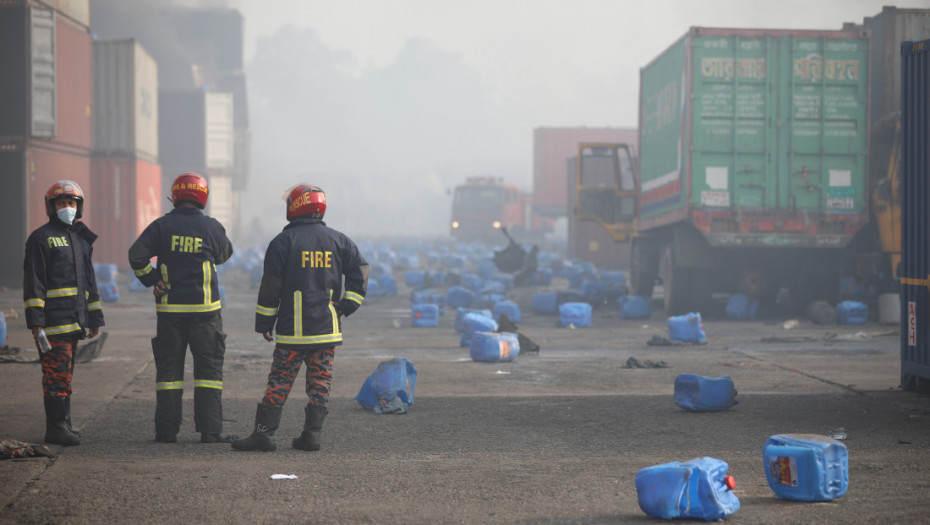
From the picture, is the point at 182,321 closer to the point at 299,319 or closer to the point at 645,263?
the point at 299,319

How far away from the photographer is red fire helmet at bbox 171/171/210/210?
21.6 ft

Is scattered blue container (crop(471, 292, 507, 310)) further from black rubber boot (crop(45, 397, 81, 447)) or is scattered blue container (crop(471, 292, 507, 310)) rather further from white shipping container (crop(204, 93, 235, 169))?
white shipping container (crop(204, 93, 235, 169))

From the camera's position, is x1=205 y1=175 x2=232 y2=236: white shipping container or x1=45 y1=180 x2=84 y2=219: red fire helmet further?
x1=205 y1=175 x2=232 y2=236: white shipping container

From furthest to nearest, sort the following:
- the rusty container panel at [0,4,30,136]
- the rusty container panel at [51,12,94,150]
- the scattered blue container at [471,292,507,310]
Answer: the rusty container panel at [51,12,94,150] → the rusty container panel at [0,4,30,136] → the scattered blue container at [471,292,507,310]

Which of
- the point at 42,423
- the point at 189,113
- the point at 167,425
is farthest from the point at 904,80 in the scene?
the point at 189,113

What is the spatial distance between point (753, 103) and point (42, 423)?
11063 millimetres

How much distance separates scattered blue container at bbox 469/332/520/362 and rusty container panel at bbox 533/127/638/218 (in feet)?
123

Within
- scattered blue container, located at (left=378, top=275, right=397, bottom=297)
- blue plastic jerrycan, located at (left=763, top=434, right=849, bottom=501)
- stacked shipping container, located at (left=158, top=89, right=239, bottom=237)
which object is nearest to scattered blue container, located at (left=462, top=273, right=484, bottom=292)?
scattered blue container, located at (left=378, top=275, right=397, bottom=297)

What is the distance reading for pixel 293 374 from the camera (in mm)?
6207

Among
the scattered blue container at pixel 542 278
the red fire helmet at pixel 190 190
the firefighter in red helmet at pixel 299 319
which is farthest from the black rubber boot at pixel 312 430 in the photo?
the scattered blue container at pixel 542 278

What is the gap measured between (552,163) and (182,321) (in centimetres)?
4322

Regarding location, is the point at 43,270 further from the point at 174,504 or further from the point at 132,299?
the point at 132,299

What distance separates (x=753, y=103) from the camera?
14922 millimetres

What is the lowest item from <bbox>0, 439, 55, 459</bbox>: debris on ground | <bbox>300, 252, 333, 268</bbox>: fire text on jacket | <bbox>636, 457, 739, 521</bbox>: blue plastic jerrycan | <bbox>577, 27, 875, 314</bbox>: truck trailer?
<bbox>0, 439, 55, 459</bbox>: debris on ground
